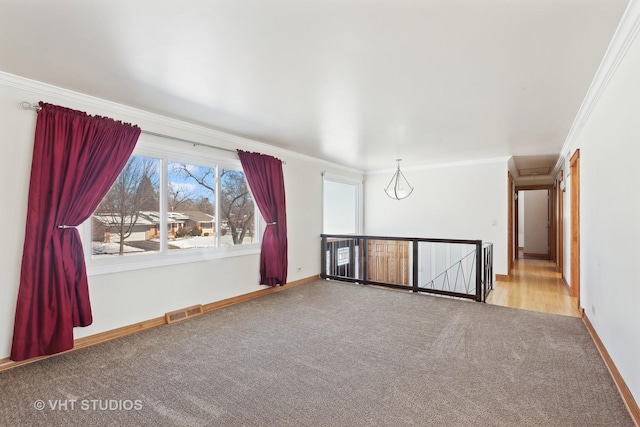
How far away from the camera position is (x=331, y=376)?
7.99 ft

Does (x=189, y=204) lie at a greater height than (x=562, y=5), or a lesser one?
lesser

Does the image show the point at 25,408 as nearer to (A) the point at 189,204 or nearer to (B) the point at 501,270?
(A) the point at 189,204

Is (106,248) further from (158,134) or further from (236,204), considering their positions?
(236,204)

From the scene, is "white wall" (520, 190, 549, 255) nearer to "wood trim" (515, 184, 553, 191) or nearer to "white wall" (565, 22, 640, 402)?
"wood trim" (515, 184, 553, 191)

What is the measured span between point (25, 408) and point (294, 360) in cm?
181

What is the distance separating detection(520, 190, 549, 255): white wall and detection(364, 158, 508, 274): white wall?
473 cm

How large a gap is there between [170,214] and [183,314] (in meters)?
1.21

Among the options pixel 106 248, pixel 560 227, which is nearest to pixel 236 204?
pixel 106 248

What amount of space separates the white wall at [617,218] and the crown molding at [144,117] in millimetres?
3970

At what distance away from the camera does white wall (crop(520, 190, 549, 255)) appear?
952 cm

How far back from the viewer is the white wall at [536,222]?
375 inches

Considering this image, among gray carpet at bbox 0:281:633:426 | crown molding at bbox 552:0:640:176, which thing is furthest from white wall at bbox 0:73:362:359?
crown molding at bbox 552:0:640:176

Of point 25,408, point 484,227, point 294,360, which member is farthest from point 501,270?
point 25,408

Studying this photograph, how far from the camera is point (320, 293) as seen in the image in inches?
195
